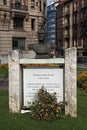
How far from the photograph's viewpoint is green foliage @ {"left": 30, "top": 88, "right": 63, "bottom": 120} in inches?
393

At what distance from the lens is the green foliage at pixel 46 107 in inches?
393

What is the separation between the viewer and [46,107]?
9.95m

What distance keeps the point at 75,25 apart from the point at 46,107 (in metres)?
93.2

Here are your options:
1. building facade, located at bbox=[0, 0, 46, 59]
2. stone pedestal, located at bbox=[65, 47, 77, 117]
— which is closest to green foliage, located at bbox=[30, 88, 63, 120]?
stone pedestal, located at bbox=[65, 47, 77, 117]

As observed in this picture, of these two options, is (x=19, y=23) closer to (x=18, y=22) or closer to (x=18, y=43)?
(x=18, y=22)

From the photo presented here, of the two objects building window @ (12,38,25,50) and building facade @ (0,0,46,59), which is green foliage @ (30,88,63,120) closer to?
building facade @ (0,0,46,59)

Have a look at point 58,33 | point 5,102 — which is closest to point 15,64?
point 5,102

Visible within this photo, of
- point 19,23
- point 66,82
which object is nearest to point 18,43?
point 19,23

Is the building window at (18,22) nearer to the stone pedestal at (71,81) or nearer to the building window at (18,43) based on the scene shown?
the building window at (18,43)

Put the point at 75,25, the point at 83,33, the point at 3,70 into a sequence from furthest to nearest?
the point at 75,25
the point at 83,33
the point at 3,70

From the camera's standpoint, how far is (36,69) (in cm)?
1098

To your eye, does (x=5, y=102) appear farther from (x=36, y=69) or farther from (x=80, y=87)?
(x=80, y=87)

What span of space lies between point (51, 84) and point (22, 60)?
105 centimetres

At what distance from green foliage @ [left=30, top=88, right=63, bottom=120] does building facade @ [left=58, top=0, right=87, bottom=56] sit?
8367cm
